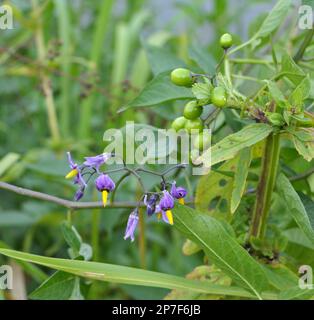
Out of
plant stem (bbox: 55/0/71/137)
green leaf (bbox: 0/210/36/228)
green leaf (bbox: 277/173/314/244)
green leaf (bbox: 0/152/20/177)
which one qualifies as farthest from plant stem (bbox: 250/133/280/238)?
plant stem (bbox: 55/0/71/137)

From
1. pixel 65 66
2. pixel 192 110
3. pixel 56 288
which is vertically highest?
pixel 65 66

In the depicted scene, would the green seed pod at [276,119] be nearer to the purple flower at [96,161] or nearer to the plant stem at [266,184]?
the plant stem at [266,184]

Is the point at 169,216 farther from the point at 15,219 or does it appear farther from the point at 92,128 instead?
the point at 92,128

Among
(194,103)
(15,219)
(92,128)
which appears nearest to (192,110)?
(194,103)

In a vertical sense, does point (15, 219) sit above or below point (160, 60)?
below

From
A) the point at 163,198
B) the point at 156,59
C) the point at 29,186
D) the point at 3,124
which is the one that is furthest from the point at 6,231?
the point at 163,198

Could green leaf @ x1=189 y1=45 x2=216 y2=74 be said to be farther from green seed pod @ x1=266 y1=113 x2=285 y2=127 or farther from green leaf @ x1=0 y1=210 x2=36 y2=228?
green leaf @ x1=0 y1=210 x2=36 y2=228

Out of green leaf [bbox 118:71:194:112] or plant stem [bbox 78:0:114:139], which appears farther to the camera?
plant stem [bbox 78:0:114:139]
